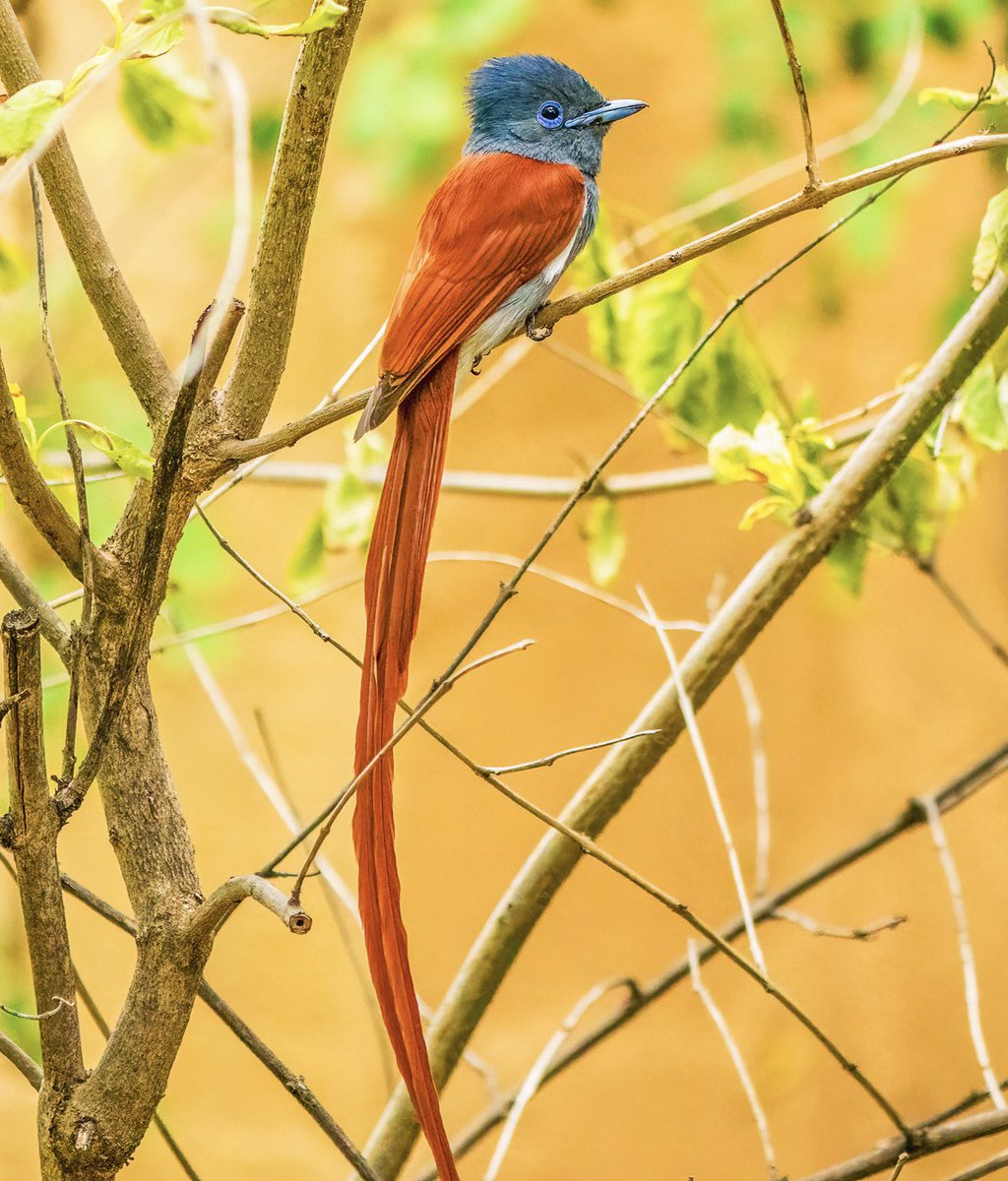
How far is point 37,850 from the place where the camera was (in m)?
0.66

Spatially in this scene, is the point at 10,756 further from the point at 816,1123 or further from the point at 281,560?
the point at 816,1123

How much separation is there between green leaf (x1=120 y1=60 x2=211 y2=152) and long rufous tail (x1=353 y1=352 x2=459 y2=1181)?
0.97ft

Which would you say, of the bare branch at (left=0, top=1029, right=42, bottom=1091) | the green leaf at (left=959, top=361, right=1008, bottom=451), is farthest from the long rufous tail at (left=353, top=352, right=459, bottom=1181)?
the green leaf at (left=959, top=361, right=1008, bottom=451)

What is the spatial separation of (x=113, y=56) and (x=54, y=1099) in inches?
20.5

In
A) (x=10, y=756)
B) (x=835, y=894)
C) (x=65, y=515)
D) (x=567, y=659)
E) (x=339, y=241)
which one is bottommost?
→ (x=10, y=756)

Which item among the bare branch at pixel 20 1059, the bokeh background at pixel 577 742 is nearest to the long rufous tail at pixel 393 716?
the bare branch at pixel 20 1059

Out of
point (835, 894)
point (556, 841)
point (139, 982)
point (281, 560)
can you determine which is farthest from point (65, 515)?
point (835, 894)

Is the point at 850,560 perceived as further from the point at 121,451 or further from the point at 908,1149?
the point at 121,451

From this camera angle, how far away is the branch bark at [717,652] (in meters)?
0.94

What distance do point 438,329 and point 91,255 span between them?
0.27m

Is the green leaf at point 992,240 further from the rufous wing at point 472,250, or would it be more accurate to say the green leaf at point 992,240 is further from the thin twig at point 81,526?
the thin twig at point 81,526

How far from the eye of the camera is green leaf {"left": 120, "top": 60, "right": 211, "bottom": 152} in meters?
0.92

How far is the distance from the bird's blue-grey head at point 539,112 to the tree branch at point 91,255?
635 mm

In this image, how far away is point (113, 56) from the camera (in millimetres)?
537
